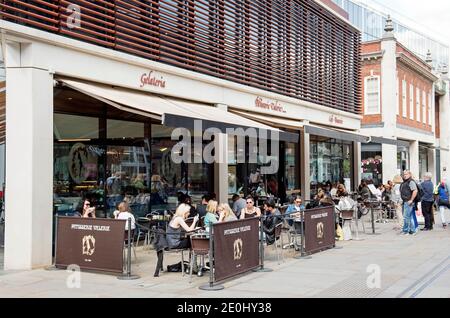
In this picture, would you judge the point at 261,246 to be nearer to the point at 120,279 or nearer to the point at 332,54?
the point at 120,279

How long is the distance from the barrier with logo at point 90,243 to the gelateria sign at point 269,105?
9747mm

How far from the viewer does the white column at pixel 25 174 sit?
9.93 metres

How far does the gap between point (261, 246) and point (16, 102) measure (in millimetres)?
5180

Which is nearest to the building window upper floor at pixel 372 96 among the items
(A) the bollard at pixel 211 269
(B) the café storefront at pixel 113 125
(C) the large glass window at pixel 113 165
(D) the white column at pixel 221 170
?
(B) the café storefront at pixel 113 125

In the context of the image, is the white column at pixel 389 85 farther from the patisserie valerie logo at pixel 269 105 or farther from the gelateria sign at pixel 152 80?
the gelateria sign at pixel 152 80

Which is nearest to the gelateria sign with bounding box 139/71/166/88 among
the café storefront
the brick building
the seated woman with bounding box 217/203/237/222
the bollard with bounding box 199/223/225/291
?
the café storefront

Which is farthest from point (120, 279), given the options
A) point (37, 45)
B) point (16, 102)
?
point (37, 45)

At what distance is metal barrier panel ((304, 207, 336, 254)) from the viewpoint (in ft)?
38.2

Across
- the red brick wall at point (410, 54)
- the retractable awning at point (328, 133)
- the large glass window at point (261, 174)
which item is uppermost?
the red brick wall at point (410, 54)

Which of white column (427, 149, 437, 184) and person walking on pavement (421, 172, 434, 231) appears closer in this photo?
person walking on pavement (421, 172, 434, 231)

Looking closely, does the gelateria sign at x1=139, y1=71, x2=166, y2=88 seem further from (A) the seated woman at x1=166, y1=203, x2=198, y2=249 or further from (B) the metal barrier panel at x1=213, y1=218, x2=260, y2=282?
(B) the metal barrier panel at x1=213, y1=218, x2=260, y2=282

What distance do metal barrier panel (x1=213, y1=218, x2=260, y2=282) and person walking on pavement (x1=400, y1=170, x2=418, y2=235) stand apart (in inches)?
278

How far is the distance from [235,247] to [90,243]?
8.18 feet
